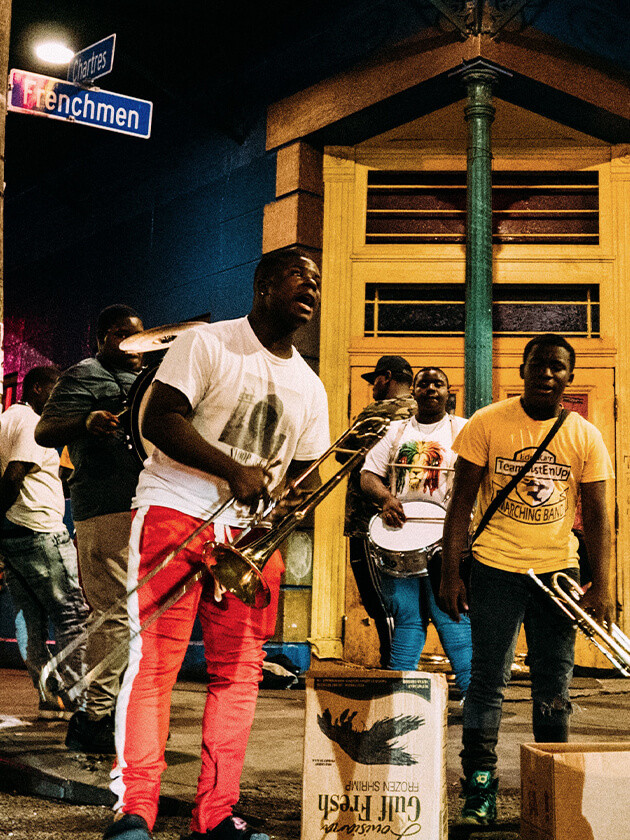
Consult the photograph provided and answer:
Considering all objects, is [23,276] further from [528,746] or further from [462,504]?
[528,746]

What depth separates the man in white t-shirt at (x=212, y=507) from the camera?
125 inches

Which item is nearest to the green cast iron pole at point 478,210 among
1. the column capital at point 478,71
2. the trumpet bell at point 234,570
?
the column capital at point 478,71

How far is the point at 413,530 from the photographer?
18.5ft

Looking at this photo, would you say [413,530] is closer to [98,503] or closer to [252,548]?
[98,503]

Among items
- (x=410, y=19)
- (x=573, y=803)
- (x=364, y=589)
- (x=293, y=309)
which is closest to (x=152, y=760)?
(x=573, y=803)

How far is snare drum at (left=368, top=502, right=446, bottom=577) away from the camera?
5523 millimetres

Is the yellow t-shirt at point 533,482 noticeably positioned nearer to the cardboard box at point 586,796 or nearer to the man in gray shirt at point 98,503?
the cardboard box at point 586,796

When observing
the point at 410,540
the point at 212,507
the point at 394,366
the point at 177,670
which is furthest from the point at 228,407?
A: the point at 394,366

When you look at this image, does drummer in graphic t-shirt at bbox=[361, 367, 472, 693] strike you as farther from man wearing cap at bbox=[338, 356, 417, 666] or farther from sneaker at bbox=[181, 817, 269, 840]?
sneaker at bbox=[181, 817, 269, 840]

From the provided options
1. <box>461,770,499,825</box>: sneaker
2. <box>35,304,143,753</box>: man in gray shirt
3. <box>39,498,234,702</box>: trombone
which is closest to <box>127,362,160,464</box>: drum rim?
<box>35,304,143,753</box>: man in gray shirt

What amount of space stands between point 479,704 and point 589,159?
6.69 m

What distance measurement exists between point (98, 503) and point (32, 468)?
4.95 ft

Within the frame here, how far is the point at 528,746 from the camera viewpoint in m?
3.31

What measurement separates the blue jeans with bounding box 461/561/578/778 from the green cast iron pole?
4.34 m
